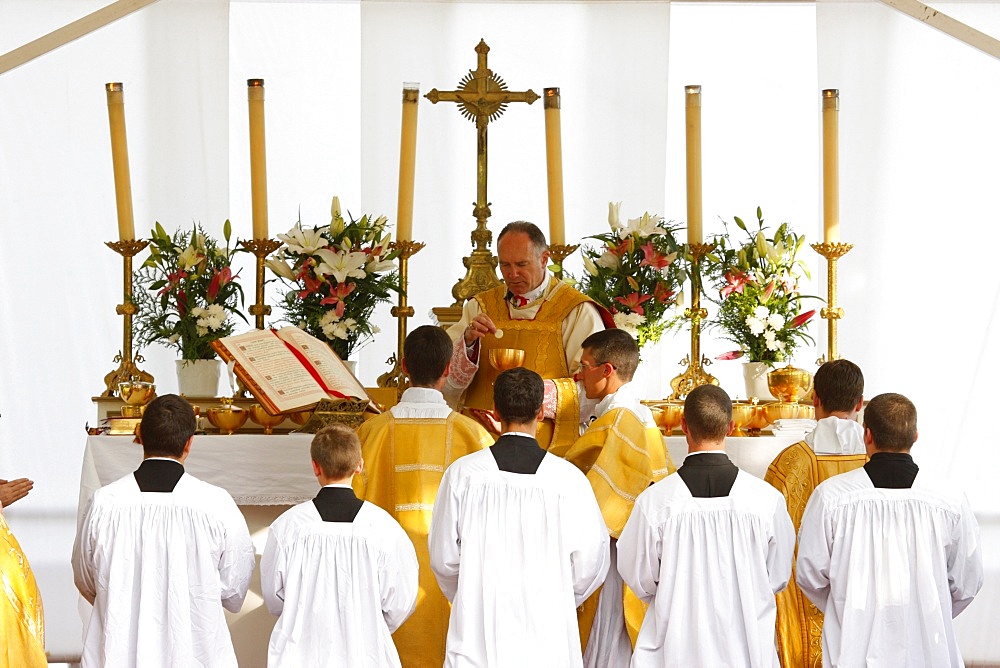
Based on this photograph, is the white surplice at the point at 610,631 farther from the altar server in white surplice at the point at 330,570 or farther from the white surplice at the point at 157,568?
the white surplice at the point at 157,568

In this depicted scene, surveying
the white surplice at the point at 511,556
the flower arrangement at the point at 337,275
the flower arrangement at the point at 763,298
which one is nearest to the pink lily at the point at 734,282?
the flower arrangement at the point at 763,298

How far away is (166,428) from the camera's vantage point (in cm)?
470

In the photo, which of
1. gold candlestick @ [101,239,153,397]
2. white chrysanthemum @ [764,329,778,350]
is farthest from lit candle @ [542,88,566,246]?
gold candlestick @ [101,239,153,397]

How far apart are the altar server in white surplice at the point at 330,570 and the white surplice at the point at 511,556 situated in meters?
0.30

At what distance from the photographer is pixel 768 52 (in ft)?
29.8

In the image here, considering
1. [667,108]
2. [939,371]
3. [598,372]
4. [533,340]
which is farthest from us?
[667,108]

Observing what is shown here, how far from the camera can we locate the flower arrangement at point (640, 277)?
246 inches

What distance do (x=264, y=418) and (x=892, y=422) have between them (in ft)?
9.03

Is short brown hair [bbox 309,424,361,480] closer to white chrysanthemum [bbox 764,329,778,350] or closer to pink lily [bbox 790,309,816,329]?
white chrysanthemum [bbox 764,329,778,350]

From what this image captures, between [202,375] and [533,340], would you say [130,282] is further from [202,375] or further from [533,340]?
[533,340]

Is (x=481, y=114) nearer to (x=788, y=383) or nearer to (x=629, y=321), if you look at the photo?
(x=629, y=321)

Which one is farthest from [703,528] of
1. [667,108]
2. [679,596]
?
[667,108]

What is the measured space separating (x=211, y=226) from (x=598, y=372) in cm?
408

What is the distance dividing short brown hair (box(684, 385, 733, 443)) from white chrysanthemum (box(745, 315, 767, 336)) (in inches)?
62.1
